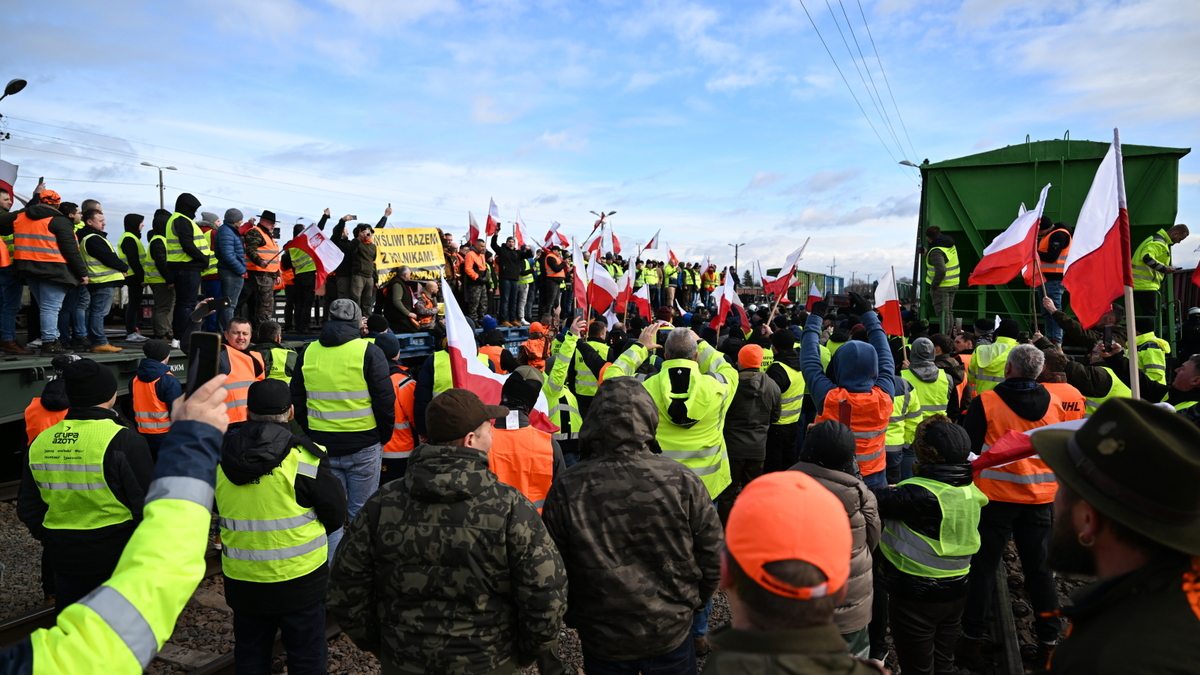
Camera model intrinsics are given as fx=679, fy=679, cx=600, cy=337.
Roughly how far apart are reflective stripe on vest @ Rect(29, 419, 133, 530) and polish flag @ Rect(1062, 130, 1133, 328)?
524 cm

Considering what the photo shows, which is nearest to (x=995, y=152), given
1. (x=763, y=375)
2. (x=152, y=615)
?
(x=763, y=375)

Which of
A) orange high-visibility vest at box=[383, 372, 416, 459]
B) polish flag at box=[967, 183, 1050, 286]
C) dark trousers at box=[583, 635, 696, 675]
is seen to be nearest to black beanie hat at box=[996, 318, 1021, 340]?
polish flag at box=[967, 183, 1050, 286]

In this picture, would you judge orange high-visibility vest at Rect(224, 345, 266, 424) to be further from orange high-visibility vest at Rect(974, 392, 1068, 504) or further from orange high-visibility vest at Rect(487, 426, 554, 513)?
orange high-visibility vest at Rect(974, 392, 1068, 504)

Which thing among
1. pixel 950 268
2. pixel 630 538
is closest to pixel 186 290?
pixel 630 538

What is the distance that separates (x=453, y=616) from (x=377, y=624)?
399 millimetres

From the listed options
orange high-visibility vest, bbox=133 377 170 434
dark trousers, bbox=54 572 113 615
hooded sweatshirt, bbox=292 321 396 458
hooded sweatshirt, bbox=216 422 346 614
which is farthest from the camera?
orange high-visibility vest, bbox=133 377 170 434

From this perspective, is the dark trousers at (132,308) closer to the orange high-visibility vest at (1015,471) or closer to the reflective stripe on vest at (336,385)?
the reflective stripe on vest at (336,385)

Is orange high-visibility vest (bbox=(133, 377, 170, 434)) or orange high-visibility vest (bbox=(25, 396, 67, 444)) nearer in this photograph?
orange high-visibility vest (bbox=(25, 396, 67, 444))

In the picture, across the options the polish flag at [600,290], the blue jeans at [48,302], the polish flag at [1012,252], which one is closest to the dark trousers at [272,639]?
the polish flag at [600,290]

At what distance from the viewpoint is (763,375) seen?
19.9ft

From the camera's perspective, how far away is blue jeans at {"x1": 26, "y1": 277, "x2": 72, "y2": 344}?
7277mm

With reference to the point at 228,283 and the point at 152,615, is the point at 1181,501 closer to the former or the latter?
the point at 152,615

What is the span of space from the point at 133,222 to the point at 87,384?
6.66 meters

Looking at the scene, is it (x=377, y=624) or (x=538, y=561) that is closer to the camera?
(x=538, y=561)
